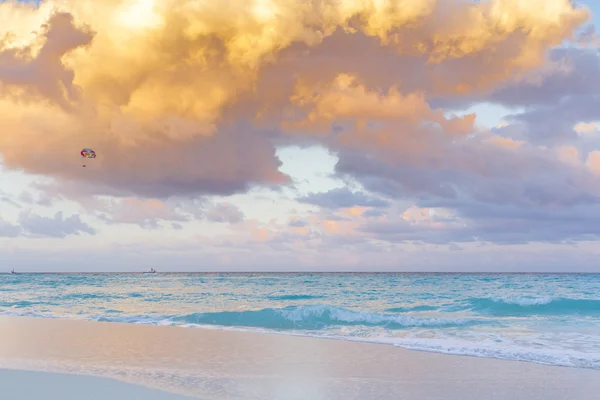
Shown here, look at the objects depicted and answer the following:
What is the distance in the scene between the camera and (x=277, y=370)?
12.5m

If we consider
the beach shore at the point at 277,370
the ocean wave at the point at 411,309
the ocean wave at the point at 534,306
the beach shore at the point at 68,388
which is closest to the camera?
the beach shore at the point at 68,388

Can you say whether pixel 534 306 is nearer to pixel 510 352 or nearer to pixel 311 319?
pixel 311 319

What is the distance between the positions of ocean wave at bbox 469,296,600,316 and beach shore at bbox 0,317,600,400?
19.8m

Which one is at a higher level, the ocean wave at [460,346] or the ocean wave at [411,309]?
the ocean wave at [411,309]

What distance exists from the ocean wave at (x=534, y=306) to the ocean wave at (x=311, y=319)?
7.81 meters

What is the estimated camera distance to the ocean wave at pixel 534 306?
3297 centimetres

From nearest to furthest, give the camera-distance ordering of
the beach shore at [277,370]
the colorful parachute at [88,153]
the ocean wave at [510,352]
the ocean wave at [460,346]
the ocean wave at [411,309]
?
the beach shore at [277,370], the ocean wave at [510,352], the ocean wave at [460,346], the ocean wave at [411,309], the colorful parachute at [88,153]

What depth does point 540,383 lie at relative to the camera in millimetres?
11422

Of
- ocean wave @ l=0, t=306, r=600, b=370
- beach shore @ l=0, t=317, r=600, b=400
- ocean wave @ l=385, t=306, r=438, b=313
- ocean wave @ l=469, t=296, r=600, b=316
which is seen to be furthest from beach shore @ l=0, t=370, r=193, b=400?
ocean wave @ l=469, t=296, r=600, b=316

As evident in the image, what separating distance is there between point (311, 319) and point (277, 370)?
49.0 ft

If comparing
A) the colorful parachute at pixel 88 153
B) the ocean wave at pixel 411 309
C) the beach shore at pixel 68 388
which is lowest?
the beach shore at pixel 68 388

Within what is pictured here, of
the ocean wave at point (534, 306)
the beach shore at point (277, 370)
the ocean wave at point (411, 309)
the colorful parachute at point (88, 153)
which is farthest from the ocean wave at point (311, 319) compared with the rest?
the colorful parachute at point (88, 153)

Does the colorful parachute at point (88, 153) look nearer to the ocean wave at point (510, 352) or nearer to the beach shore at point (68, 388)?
the ocean wave at point (510, 352)

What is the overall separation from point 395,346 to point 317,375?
5618 millimetres
